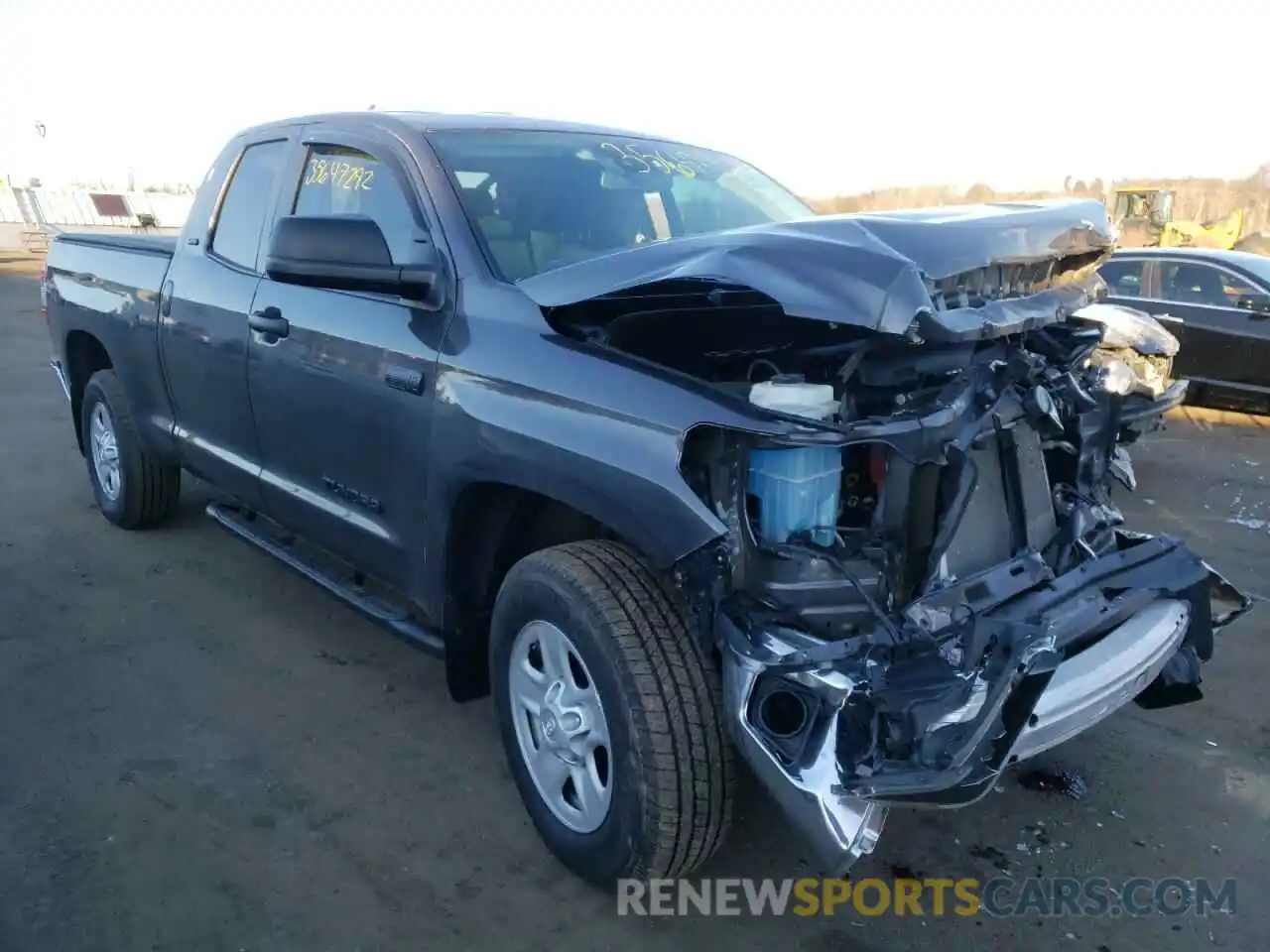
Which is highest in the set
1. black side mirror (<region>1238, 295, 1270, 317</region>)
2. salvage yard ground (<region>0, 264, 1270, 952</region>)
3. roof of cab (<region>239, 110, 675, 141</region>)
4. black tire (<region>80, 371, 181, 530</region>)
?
roof of cab (<region>239, 110, 675, 141</region>)

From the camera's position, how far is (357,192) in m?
3.34

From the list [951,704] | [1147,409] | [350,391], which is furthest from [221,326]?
[1147,409]

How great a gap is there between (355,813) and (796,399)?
1807 mm

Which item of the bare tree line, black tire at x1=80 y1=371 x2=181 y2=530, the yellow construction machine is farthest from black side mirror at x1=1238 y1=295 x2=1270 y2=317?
the bare tree line

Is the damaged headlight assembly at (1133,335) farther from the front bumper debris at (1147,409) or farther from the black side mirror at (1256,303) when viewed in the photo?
the black side mirror at (1256,303)

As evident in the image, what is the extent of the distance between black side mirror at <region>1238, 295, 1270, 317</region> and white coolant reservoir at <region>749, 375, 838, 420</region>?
25.0 ft

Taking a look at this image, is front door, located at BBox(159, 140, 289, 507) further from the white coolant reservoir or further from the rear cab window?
the white coolant reservoir

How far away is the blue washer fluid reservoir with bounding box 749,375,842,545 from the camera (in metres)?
2.17

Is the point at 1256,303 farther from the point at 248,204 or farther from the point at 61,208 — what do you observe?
the point at 61,208

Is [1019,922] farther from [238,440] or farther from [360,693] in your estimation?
[238,440]

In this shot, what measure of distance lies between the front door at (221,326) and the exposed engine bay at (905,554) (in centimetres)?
184

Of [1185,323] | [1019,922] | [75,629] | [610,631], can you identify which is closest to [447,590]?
[610,631]

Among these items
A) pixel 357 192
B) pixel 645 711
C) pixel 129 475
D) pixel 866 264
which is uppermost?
pixel 357 192

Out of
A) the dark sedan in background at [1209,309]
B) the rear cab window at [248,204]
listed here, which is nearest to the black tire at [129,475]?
the rear cab window at [248,204]
